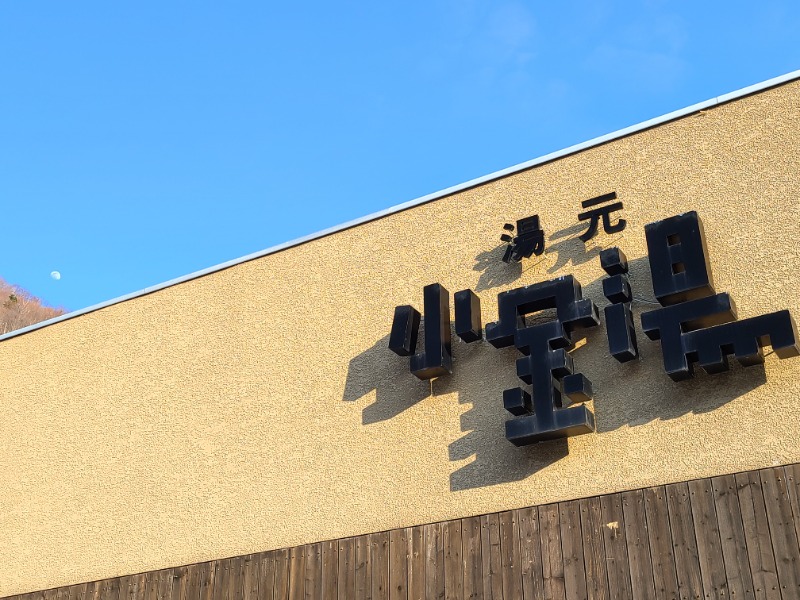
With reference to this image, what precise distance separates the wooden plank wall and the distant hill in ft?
123

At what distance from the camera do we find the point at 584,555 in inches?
290

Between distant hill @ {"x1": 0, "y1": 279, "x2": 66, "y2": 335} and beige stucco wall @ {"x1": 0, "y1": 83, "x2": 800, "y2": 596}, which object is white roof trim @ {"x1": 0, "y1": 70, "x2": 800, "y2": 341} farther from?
distant hill @ {"x1": 0, "y1": 279, "x2": 66, "y2": 335}

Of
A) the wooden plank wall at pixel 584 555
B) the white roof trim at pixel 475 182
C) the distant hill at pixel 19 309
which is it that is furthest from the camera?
the distant hill at pixel 19 309

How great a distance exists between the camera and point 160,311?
11516 millimetres

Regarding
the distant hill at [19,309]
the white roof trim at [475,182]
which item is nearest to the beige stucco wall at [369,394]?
the white roof trim at [475,182]

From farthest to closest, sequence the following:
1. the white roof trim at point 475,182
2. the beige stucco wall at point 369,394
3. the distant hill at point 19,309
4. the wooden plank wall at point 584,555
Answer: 1. the distant hill at point 19,309
2. the white roof trim at point 475,182
3. the beige stucco wall at point 369,394
4. the wooden plank wall at point 584,555

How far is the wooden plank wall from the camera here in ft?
22.2

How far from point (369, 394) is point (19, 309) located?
135 feet

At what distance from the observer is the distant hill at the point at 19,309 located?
44.0m

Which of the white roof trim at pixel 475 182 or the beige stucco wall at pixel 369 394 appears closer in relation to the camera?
the beige stucco wall at pixel 369 394

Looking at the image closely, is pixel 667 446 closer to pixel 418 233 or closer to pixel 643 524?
pixel 643 524

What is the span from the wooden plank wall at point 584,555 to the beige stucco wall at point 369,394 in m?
0.24

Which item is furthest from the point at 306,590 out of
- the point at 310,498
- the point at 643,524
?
the point at 643,524

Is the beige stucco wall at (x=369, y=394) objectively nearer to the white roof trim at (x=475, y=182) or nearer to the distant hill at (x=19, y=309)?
the white roof trim at (x=475, y=182)
